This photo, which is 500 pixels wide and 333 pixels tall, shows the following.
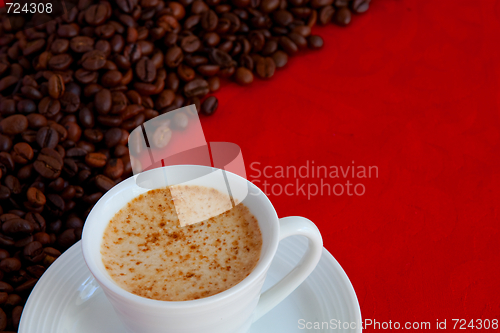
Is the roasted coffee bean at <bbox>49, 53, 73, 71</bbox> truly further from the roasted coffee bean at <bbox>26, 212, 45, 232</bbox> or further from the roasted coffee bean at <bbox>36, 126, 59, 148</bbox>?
the roasted coffee bean at <bbox>26, 212, 45, 232</bbox>

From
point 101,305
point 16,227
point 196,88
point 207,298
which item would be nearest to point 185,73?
point 196,88

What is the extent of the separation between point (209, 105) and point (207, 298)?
1.05 meters

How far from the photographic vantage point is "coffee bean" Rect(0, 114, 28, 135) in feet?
4.26

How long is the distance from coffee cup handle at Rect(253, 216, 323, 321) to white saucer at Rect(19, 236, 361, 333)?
0.23ft

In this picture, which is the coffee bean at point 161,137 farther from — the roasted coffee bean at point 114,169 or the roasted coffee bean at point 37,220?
the roasted coffee bean at point 37,220

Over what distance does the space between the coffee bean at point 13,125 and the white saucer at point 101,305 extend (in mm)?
597

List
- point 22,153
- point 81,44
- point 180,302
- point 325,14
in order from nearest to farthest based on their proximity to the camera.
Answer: point 180,302, point 22,153, point 81,44, point 325,14

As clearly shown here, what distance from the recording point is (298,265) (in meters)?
0.76

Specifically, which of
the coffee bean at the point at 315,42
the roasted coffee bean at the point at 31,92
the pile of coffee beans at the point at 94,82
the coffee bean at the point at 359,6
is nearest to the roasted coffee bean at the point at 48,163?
the pile of coffee beans at the point at 94,82

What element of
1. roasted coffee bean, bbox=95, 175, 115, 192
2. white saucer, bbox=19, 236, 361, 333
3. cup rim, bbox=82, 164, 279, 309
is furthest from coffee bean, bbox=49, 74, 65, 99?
cup rim, bbox=82, 164, 279, 309

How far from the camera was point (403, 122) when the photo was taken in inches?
63.7

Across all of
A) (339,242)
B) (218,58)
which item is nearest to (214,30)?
(218,58)

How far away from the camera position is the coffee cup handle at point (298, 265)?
0.70 metres

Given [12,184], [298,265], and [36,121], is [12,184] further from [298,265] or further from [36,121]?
[298,265]
